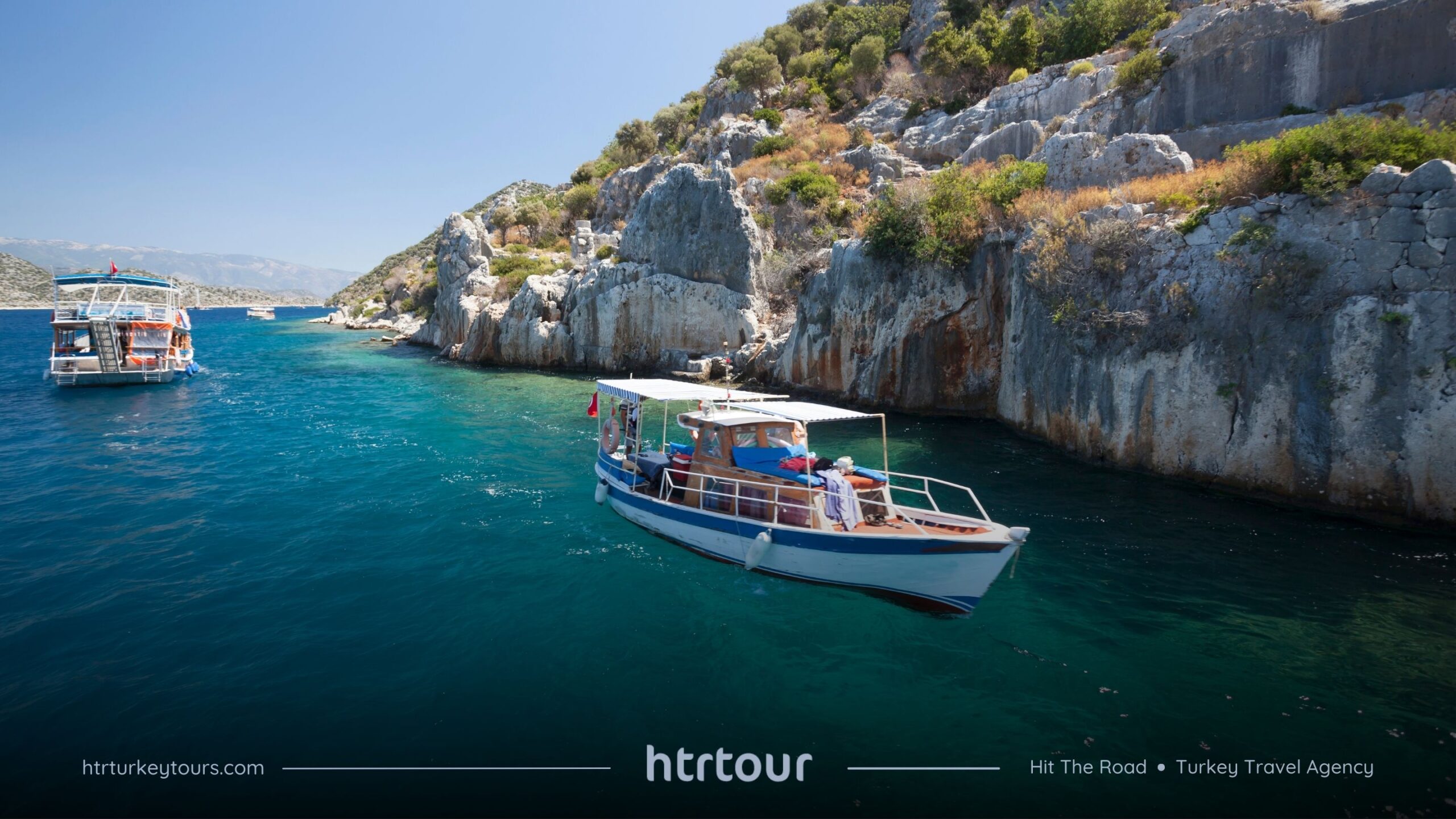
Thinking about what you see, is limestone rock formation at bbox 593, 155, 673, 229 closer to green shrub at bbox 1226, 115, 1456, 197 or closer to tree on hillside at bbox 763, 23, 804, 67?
tree on hillside at bbox 763, 23, 804, 67

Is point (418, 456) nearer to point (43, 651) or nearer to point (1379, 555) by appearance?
point (43, 651)

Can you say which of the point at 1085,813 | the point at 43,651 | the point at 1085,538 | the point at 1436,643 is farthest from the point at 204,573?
the point at 1436,643

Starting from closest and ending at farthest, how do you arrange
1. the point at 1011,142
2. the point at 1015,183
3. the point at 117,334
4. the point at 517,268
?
1. the point at 1015,183
2. the point at 117,334
3. the point at 1011,142
4. the point at 517,268

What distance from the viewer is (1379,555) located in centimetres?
1130

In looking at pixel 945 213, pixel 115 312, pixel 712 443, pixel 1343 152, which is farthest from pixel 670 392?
pixel 115 312

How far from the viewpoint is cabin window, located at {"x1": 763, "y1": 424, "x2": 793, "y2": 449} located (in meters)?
12.7

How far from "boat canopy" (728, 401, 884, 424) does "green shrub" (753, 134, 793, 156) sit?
38146mm

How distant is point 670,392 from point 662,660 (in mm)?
6868

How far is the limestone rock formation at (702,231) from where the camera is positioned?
3519cm

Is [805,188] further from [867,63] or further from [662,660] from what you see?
[662,660]

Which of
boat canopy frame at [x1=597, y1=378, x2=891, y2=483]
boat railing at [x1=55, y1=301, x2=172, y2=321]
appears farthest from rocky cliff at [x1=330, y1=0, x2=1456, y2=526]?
boat railing at [x1=55, y1=301, x2=172, y2=321]

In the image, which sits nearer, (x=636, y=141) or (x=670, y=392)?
(x=670, y=392)

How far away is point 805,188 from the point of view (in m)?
37.5

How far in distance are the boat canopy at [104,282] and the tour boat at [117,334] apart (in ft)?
0.11
